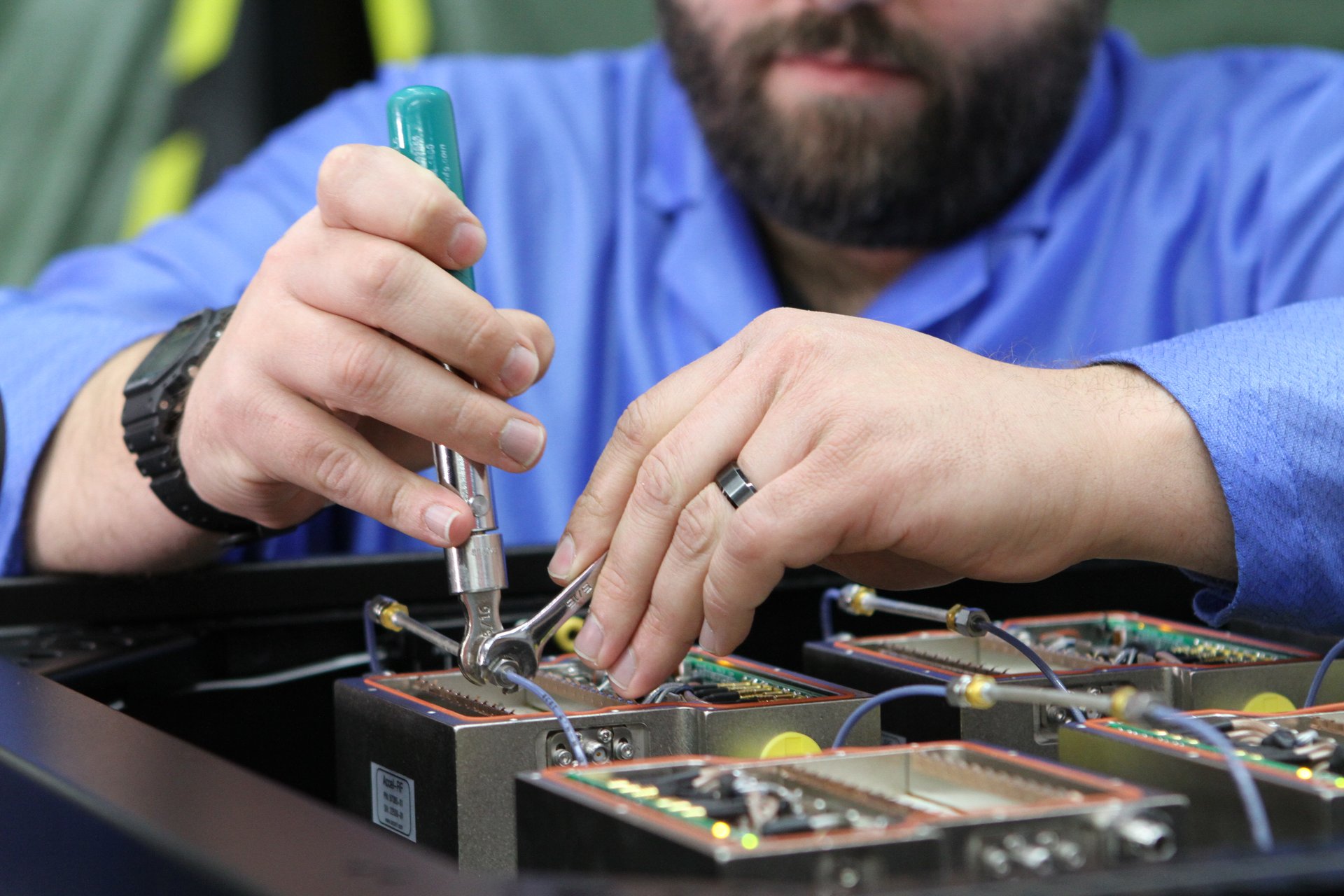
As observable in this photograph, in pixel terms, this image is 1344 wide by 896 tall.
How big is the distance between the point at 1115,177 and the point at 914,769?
119cm

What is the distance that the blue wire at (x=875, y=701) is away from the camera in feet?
1.45

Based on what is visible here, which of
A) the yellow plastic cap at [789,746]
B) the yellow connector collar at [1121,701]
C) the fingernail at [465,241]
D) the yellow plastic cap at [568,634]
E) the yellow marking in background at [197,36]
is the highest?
the yellow marking in background at [197,36]

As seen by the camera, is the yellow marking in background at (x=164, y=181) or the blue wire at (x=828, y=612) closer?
the blue wire at (x=828, y=612)

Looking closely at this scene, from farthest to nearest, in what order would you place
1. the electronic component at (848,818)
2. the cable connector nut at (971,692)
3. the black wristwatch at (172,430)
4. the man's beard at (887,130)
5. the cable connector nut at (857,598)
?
the man's beard at (887,130) → the black wristwatch at (172,430) → the cable connector nut at (857,598) → the cable connector nut at (971,692) → the electronic component at (848,818)

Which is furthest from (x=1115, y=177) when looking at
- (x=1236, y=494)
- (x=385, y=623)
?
(x=385, y=623)

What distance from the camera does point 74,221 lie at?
6.46 ft

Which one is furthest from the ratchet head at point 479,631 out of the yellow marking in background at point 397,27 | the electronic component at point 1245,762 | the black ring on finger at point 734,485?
the yellow marking in background at point 397,27

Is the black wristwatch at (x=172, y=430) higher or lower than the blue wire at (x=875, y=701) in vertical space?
higher

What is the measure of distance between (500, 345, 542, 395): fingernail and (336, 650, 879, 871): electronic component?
147 mm

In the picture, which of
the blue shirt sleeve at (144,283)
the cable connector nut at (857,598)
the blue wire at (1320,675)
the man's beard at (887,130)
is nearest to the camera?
the blue wire at (1320,675)

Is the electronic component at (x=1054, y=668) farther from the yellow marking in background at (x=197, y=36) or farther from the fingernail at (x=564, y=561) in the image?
the yellow marking in background at (x=197, y=36)

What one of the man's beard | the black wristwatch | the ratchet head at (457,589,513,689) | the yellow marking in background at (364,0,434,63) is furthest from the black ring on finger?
the yellow marking in background at (364,0,434,63)

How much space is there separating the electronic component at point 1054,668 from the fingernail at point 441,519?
0.17m

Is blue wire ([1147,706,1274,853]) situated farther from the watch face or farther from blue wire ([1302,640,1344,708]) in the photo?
the watch face
